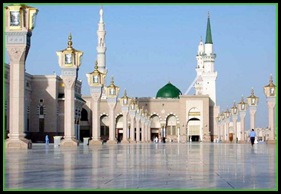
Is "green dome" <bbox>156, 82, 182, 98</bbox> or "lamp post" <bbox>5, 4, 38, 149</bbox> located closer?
"lamp post" <bbox>5, 4, 38, 149</bbox>

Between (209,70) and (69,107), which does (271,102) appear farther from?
(209,70)

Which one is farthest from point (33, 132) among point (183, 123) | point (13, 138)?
point (13, 138)

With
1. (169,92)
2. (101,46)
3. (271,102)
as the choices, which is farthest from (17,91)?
(169,92)

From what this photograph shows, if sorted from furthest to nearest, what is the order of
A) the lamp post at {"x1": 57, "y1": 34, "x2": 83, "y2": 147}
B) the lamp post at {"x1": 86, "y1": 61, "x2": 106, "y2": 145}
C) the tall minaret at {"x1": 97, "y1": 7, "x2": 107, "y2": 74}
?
1. the tall minaret at {"x1": 97, "y1": 7, "x2": 107, "y2": 74}
2. the lamp post at {"x1": 86, "y1": 61, "x2": 106, "y2": 145}
3. the lamp post at {"x1": 57, "y1": 34, "x2": 83, "y2": 147}

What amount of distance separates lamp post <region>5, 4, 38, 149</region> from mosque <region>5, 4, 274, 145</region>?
40.5 feet

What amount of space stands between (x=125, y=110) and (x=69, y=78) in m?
20.6

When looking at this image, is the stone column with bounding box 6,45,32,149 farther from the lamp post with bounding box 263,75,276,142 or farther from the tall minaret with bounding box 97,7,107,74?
the tall minaret with bounding box 97,7,107,74

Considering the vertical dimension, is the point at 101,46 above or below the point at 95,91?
above

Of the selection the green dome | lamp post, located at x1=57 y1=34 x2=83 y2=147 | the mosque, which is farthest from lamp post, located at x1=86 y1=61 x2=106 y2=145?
the green dome

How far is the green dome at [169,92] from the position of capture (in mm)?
81963

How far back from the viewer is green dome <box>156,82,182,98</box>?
82.0m

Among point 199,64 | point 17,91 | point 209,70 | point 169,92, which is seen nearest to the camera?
point 17,91

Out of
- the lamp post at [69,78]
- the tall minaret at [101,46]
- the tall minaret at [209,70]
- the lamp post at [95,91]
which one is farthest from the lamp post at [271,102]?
the tall minaret at [209,70]

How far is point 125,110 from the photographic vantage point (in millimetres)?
42219
